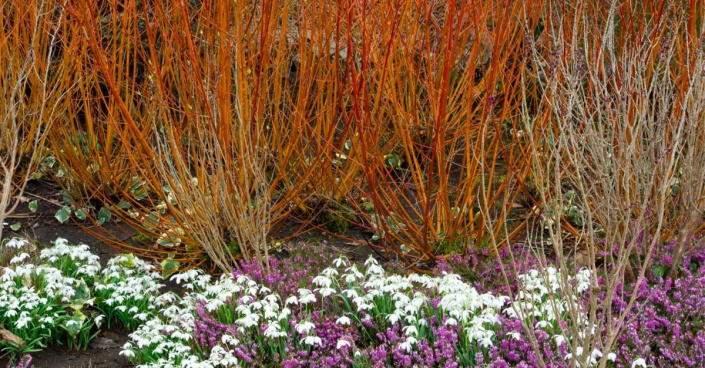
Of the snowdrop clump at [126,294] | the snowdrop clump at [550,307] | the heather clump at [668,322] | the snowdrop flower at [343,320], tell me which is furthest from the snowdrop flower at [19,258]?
the heather clump at [668,322]

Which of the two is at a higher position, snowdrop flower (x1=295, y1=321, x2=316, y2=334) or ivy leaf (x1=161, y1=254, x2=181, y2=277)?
snowdrop flower (x1=295, y1=321, x2=316, y2=334)

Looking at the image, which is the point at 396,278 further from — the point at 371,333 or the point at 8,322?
the point at 8,322

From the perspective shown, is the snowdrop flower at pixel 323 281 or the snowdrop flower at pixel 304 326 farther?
the snowdrop flower at pixel 323 281

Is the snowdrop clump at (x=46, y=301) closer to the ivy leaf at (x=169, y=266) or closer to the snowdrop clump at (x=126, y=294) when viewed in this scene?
the snowdrop clump at (x=126, y=294)

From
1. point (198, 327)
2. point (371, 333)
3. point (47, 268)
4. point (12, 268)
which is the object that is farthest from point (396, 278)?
point (12, 268)

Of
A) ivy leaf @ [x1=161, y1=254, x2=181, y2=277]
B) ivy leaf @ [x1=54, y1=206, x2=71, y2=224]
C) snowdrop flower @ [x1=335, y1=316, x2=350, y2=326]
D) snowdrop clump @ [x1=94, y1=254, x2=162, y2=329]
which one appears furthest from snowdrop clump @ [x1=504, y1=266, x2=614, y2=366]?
ivy leaf @ [x1=54, y1=206, x2=71, y2=224]

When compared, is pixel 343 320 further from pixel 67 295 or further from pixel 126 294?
pixel 67 295

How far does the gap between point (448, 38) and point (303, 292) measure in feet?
4.15

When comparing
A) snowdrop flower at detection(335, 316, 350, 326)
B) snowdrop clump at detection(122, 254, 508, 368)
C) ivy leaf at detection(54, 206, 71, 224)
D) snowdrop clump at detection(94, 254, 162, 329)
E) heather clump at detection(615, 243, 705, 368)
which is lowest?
ivy leaf at detection(54, 206, 71, 224)

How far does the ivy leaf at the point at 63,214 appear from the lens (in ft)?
17.5

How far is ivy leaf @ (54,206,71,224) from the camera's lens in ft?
17.5

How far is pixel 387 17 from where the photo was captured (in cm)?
383

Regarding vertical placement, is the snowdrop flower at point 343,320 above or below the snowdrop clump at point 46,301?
above

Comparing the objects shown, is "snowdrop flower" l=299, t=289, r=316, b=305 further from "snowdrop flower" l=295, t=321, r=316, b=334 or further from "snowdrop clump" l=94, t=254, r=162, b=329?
"snowdrop clump" l=94, t=254, r=162, b=329
